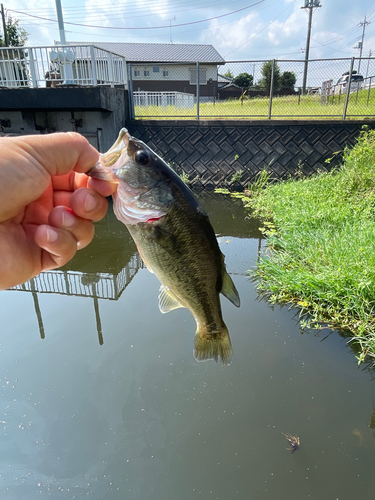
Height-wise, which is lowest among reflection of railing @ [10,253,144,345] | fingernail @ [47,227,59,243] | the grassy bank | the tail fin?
reflection of railing @ [10,253,144,345]

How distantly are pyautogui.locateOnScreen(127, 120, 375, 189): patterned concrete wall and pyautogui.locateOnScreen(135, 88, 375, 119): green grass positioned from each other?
0.52 m

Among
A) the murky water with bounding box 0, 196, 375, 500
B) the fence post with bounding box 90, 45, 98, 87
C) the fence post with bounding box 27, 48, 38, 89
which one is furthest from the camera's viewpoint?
the fence post with bounding box 27, 48, 38, 89

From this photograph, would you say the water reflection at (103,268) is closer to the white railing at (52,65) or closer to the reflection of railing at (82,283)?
the reflection of railing at (82,283)

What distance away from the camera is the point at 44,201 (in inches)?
74.0

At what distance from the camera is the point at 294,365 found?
3.48 meters

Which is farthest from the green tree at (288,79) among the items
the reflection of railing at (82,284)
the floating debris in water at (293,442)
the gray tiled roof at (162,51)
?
the gray tiled roof at (162,51)

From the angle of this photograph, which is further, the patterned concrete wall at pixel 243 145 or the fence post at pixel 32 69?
the patterned concrete wall at pixel 243 145

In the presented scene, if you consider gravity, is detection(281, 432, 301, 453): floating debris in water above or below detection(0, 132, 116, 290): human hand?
below

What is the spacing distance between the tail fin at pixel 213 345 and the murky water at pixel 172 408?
4.21 ft

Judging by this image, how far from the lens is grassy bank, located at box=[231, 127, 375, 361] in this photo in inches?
150

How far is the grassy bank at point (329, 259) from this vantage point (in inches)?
150

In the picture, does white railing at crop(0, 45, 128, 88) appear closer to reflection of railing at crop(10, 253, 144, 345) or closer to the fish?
reflection of railing at crop(10, 253, 144, 345)

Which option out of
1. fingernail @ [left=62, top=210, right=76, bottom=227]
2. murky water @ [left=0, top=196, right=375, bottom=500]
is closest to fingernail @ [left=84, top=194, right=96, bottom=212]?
fingernail @ [left=62, top=210, right=76, bottom=227]

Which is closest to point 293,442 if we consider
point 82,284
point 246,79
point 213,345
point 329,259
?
point 213,345
